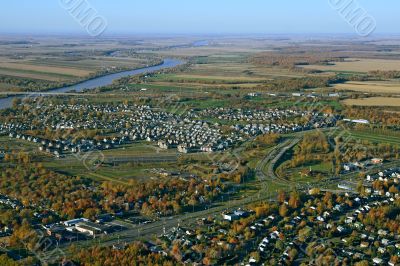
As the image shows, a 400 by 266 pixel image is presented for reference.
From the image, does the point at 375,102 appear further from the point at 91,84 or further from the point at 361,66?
the point at 361,66

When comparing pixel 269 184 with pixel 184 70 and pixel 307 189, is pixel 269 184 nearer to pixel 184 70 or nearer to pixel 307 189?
pixel 307 189

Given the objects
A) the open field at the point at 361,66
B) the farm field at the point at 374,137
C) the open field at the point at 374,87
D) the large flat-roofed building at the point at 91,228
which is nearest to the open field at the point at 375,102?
the open field at the point at 374,87

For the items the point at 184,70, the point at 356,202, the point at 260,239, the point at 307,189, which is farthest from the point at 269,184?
the point at 184,70

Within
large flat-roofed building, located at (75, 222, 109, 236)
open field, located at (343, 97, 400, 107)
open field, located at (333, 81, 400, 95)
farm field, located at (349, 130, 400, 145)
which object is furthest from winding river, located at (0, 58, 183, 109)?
large flat-roofed building, located at (75, 222, 109, 236)

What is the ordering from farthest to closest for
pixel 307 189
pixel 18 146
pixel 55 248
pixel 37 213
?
pixel 18 146 < pixel 307 189 < pixel 37 213 < pixel 55 248

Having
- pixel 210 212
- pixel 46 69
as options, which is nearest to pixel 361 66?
pixel 46 69

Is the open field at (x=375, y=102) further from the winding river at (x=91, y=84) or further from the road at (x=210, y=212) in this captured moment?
the winding river at (x=91, y=84)
